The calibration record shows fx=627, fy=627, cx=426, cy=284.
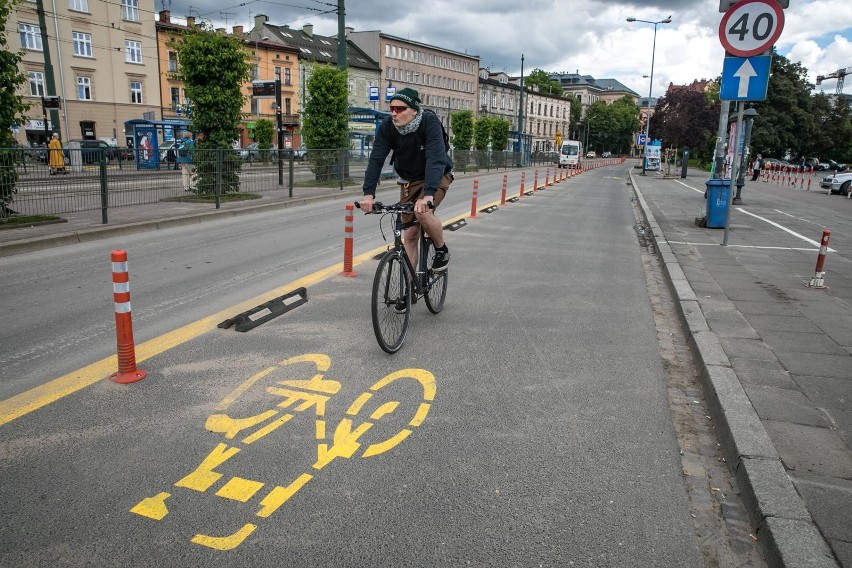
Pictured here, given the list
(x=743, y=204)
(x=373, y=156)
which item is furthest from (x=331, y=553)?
(x=743, y=204)

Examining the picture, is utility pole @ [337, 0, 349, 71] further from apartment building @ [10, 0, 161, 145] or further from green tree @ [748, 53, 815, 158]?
green tree @ [748, 53, 815, 158]

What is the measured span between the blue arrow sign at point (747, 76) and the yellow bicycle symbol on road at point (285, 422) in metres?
8.11

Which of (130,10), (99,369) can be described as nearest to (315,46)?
(130,10)

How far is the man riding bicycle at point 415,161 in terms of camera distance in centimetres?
507

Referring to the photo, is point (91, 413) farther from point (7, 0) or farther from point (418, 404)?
point (7, 0)

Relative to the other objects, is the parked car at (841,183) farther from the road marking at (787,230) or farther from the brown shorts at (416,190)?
the brown shorts at (416,190)

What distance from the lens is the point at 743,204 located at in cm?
2188

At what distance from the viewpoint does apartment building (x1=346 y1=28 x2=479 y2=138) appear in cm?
8306

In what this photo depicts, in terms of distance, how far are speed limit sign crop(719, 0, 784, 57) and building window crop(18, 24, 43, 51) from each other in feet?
150

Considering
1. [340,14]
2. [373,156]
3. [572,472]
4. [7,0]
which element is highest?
[340,14]

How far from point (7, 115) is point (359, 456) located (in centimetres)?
1073

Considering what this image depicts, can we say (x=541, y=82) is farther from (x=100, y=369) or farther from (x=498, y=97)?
(x=100, y=369)

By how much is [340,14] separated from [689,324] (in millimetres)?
23116

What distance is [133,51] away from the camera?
158 ft
